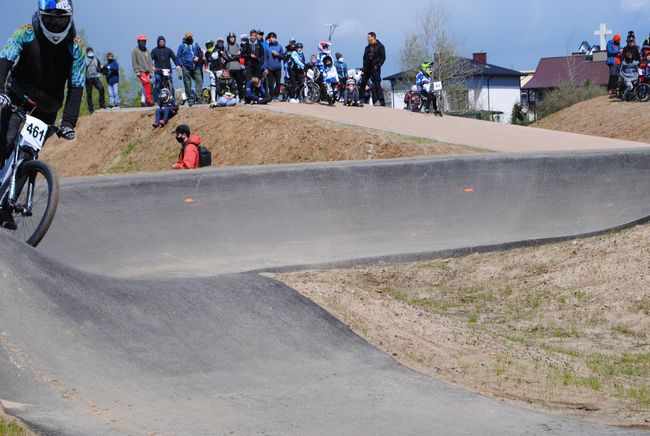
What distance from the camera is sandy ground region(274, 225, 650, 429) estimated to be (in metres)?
6.04

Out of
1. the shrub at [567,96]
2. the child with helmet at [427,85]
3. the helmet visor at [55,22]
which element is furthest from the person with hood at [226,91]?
the shrub at [567,96]

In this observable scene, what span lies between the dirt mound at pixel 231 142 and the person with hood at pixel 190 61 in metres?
0.84

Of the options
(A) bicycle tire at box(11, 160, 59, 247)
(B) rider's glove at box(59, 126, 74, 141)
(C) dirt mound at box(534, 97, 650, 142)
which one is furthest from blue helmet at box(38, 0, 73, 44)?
(C) dirt mound at box(534, 97, 650, 142)

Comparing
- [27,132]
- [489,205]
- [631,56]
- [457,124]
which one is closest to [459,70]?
[631,56]

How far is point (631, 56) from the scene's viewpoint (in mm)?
28391

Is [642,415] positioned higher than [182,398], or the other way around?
[182,398]

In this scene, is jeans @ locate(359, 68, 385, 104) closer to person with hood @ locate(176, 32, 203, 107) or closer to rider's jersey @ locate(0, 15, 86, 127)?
person with hood @ locate(176, 32, 203, 107)

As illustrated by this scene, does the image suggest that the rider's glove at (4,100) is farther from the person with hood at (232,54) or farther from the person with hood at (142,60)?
the person with hood at (142,60)

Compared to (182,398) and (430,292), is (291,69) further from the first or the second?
(182,398)

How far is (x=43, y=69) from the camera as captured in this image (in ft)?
25.6

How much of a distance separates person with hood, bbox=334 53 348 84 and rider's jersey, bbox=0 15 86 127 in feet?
59.7

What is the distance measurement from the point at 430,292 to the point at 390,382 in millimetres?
4019

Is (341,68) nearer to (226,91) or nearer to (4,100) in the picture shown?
(226,91)

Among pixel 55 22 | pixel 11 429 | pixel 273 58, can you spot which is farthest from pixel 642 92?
pixel 11 429
